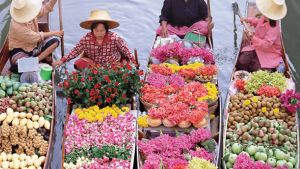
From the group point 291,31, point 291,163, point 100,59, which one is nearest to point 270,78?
point 291,163

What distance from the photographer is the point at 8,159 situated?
4801mm

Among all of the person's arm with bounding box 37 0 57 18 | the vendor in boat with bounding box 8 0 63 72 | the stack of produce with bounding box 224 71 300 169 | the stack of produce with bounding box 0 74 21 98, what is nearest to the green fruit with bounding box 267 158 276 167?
the stack of produce with bounding box 224 71 300 169

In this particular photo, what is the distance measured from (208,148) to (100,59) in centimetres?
211

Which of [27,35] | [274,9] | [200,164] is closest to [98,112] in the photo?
[200,164]

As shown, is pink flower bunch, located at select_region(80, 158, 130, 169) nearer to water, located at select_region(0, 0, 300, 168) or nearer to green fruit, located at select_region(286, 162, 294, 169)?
green fruit, located at select_region(286, 162, 294, 169)

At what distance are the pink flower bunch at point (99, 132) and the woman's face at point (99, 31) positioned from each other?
1215mm

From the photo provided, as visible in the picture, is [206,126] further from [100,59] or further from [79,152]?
[100,59]

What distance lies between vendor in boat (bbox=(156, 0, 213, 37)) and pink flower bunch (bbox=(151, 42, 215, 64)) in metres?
0.60

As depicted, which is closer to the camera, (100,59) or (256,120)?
(256,120)

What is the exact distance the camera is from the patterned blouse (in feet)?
19.8

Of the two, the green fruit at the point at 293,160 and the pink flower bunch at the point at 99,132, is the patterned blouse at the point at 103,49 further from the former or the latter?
the green fruit at the point at 293,160

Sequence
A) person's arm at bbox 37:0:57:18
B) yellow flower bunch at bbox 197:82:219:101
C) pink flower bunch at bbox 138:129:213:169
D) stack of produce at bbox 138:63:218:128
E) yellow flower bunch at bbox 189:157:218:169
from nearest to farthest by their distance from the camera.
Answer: yellow flower bunch at bbox 189:157:218:169
pink flower bunch at bbox 138:129:213:169
stack of produce at bbox 138:63:218:128
yellow flower bunch at bbox 197:82:219:101
person's arm at bbox 37:0:57:18

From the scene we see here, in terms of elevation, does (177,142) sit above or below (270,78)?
below

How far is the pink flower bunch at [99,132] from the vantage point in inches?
192
